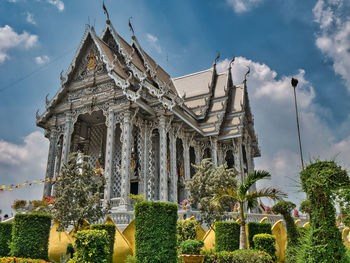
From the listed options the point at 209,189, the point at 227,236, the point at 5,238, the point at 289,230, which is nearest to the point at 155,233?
the point at 227,236

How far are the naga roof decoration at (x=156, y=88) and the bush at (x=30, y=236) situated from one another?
7.95m

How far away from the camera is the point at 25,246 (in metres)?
9.60

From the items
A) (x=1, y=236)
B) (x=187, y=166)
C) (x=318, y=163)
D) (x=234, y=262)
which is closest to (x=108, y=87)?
(x=187, y=166)

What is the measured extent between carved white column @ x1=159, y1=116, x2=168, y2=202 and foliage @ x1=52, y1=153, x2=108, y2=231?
17.8 ft

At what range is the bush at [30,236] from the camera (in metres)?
9.59

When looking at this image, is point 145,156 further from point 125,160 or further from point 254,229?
point 254,229

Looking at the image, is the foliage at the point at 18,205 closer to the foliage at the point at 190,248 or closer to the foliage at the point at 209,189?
the foliage at the point at 209,189

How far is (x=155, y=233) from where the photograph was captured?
26.5 feet

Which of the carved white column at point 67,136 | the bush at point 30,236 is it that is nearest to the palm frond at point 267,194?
the bush at point 30,236

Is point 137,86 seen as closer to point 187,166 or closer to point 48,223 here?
point 187,166

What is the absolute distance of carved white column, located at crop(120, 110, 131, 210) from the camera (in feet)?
50.2

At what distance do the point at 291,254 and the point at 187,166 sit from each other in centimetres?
1046

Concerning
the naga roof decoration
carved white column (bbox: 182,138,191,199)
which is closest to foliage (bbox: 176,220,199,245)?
the naga roof decoration

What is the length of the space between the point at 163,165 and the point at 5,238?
7.99m
